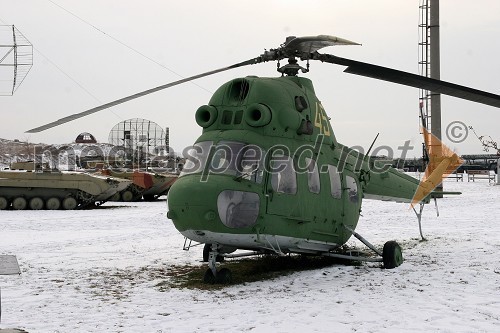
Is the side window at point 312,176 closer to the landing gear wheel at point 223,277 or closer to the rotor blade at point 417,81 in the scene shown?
the rotor blade at point 417,81

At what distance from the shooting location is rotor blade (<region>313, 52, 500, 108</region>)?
8297 millimetres

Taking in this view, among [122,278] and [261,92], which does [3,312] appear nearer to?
[122,278]

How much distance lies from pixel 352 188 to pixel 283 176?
2.25 metres

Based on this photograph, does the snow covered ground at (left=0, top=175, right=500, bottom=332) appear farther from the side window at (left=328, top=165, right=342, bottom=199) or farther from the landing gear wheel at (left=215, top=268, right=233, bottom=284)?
the side window at (left=328, top=165, right=342, bottom=199)

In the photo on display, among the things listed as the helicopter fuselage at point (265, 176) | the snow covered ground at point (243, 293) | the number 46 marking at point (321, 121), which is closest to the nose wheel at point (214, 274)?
the helicopter fuselage at point (265, 176)

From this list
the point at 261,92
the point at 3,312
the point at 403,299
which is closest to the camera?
the point at 3,312

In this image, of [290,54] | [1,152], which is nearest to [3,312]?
[290,54]

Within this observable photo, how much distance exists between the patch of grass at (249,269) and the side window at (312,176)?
1621 mm

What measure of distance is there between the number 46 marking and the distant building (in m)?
84.7

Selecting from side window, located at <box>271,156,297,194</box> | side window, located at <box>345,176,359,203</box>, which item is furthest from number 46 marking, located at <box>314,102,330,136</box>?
side window, located at <box>271,156,297,194</box>

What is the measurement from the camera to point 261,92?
8.51 meters

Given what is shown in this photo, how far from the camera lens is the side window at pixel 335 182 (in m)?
9.34

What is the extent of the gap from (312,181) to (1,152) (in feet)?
358

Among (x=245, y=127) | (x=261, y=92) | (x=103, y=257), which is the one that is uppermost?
(x=261, y=92)
